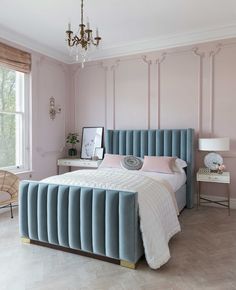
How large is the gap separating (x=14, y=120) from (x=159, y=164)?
2784 mm

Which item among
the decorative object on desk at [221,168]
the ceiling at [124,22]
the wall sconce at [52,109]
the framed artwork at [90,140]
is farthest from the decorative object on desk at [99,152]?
the decorative object on desk at [221,168]

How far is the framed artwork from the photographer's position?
5.59 meters

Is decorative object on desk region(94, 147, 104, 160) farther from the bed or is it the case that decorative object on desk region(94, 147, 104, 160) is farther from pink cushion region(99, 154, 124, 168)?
the bed

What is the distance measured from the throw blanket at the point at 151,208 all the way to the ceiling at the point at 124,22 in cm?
243

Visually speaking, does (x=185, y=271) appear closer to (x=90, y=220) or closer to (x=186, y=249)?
(x=186, y=249)

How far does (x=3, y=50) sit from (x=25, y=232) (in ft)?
9.97

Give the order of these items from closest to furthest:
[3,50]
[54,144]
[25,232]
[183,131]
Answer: [25,232] → [3,50] → [183,131] → [54,144]

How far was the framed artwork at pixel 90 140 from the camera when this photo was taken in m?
5.59

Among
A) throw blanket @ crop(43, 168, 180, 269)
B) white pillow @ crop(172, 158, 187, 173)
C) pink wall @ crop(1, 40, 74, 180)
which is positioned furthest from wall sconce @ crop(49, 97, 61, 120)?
white pillow @ crop(172, 158, 187, 173)

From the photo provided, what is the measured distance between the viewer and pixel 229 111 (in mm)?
4488

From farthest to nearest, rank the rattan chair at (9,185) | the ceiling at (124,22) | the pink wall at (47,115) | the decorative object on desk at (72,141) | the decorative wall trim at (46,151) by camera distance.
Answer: the decorative object on desk at (72,141)
the decorative wall trim at (46,151)
the pink wall at (47,115)
the rattan chair at (9,185)
the ceiling at (124,22)

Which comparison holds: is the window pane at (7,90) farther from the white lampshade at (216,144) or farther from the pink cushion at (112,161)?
the white lampshade at (216,144)

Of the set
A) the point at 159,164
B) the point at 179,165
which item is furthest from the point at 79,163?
the point at 179,165

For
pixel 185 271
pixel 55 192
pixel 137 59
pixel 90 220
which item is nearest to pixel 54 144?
pixel 137 59
